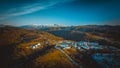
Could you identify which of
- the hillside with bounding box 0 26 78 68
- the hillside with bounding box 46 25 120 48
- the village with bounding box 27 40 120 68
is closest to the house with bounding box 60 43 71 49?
the village with bounding box 27 40 120 68

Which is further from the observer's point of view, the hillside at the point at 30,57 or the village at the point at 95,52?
the hillside at the point at 30,57

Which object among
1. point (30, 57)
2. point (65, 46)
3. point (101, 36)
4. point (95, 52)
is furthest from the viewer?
point (101, 36)

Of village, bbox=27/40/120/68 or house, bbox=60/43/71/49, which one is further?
house, bbox=60/43/71/49

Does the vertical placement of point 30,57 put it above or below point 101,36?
below

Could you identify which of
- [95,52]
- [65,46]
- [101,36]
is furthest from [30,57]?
[101,36]

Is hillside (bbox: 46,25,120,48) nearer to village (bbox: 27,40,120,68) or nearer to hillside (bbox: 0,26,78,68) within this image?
village (bbox: 27,40,120,68)

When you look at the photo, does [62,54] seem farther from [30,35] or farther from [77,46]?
[30,35]

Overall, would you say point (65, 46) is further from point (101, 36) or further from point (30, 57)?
point (101, 36)

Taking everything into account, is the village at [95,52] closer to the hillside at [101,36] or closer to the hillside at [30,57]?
the hillside at [30,57]

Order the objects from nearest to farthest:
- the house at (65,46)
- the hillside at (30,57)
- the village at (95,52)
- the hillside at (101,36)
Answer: the village at (95,52), the hillside at (30,57), the house at (65,46), the hillside at (101,36)

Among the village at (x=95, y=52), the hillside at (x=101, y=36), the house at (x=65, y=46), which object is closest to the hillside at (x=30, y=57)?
the village at (x=95, y=52)

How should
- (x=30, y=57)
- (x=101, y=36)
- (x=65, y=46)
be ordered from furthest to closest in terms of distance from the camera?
(x=101, y=36)
(x=65, y=46)
(x=30, y=57)

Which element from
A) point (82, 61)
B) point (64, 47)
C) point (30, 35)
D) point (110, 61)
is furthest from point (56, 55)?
point (30, 35)
